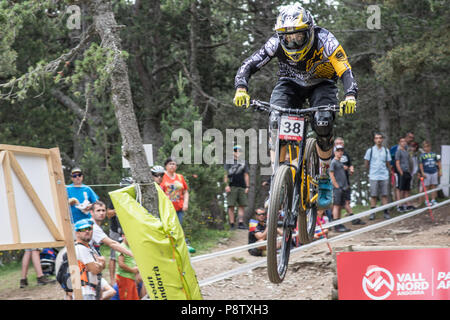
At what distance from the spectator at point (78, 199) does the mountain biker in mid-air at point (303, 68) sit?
12.7 feet

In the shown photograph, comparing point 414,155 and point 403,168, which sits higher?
point 414,155

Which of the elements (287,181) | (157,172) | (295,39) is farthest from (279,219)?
(157,172)

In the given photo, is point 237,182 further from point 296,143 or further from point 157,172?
point 296,143

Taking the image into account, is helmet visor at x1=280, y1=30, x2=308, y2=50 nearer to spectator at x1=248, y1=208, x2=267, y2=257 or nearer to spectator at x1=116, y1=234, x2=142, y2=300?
spectator at x1=116, y1=234, x2=142, y2=300

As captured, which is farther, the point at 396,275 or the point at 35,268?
the point at 35,268

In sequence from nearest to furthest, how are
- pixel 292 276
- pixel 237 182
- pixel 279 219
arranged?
pixel 279 219
pixel 292 276
pixel 237 182

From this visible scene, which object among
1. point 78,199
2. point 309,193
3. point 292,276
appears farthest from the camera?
point 292,276

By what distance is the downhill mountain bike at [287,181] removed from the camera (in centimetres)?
518

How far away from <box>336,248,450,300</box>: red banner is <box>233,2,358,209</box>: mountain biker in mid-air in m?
1.80

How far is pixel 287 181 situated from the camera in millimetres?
5410

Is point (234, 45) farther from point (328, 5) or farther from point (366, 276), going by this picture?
point (366, 276)

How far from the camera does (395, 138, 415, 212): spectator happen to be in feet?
44.2

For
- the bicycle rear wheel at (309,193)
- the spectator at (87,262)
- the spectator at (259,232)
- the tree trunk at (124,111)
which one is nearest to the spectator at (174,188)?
the tree trunk at (124,111)

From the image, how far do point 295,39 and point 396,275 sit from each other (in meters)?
3.23
